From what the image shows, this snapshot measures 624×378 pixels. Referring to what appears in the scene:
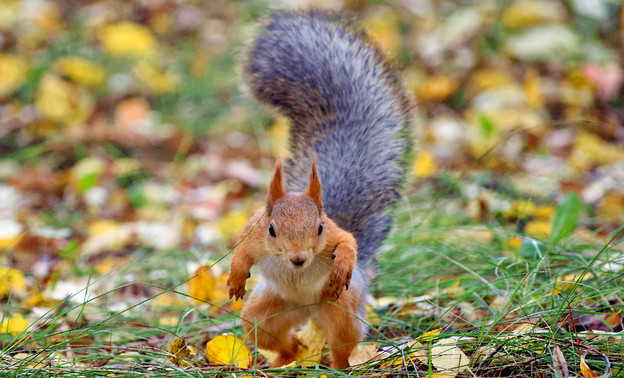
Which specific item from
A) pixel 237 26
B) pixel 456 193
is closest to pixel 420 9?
pixel 237 26

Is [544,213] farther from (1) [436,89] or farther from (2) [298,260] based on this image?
(1) [436,89]

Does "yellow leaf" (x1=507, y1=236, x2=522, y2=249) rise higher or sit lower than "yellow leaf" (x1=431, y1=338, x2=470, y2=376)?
lower

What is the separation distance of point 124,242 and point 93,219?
0.34 metres

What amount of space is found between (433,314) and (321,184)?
Answer: 40 centimetres

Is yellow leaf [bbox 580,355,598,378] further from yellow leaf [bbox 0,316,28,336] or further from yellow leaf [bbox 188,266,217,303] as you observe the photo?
yellow leaf [bbox 0,316,28,336]

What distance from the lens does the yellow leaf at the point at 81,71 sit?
360cm

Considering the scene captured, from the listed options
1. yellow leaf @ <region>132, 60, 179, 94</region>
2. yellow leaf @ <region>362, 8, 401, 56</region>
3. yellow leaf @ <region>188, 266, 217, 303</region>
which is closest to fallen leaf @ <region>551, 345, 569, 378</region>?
yellow leaf @ <region>188, 266, 217, 303</region>

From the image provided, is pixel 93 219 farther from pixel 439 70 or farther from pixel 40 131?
pixel 439 70

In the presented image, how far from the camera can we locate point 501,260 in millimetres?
1498

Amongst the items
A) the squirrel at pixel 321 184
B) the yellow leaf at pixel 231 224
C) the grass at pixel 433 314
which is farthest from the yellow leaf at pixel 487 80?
the squirrel at pixel 321 184

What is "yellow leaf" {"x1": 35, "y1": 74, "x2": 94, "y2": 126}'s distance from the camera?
10.7 feet

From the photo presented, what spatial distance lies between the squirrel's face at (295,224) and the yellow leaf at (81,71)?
9.18 ft

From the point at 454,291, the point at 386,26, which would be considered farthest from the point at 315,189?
the point at 386,26

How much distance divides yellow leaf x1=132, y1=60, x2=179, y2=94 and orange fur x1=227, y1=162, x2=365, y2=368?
270 centimetres
